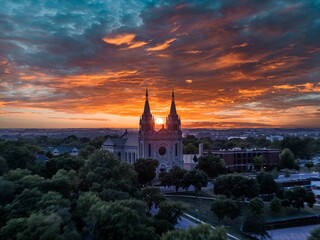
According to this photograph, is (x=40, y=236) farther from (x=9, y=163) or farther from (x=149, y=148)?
(x=149, y=148)

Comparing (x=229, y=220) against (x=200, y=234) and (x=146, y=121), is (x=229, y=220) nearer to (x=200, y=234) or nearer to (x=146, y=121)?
(x=200, y=234)

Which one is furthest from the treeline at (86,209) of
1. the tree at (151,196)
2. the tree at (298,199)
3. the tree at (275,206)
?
Result: the tree at (298,199)

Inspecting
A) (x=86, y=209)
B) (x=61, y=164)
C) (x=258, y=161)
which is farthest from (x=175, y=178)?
(x=258, y=161)

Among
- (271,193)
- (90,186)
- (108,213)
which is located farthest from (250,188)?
(108,213)

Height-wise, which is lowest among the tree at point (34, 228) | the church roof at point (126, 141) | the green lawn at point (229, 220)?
the green lawn at point (229, 220)

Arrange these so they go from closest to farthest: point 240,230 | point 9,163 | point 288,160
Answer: point 240,230, point 9,163, point 288,160

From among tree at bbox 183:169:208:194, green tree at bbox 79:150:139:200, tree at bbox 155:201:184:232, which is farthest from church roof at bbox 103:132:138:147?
tree at bbox 155:201:184:232

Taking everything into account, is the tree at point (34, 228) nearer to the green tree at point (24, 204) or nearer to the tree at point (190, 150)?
the green tree at point (24, 204)
